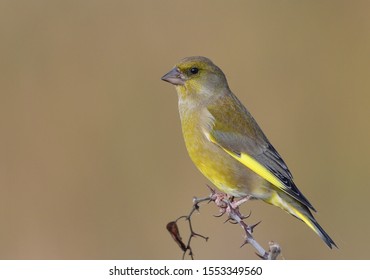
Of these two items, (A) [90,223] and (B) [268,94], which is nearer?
(A) [90,223]

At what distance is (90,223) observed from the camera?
723 centimetres

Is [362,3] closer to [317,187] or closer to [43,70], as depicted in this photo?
[317,187]

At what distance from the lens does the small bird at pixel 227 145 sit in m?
4.99

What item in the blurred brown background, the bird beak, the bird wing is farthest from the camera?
the blurred brown background

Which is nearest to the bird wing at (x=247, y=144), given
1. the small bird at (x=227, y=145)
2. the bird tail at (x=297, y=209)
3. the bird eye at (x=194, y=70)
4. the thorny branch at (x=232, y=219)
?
the small bird at (x=227, y=145)

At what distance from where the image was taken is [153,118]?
7.72 metres

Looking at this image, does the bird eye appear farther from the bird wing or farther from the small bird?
the bird wing

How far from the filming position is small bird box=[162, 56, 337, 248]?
16.4 feet

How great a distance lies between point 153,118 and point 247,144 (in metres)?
2.64

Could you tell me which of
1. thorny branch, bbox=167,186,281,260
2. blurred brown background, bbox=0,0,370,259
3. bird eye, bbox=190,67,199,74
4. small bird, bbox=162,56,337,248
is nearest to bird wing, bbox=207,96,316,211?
small bird, bbox=162,56,337,248

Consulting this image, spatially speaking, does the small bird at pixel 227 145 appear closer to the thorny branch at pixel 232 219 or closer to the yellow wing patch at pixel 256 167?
the yellow wing patch at pixel 256 167
